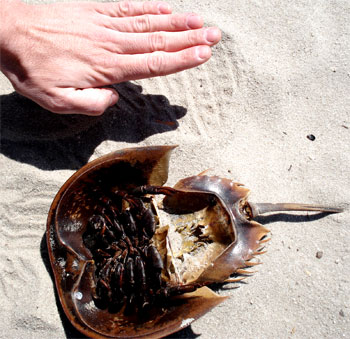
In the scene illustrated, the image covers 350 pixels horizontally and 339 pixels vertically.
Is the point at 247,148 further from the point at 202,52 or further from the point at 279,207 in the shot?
the point at 202,52

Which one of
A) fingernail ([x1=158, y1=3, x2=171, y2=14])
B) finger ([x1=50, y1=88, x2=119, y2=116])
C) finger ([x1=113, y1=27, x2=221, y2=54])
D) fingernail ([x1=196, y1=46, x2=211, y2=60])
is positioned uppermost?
fingernail ([x1=158, y1=3, x2=171, y2=14])

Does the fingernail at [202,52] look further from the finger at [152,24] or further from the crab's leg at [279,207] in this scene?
the crab's leg at [279,207]

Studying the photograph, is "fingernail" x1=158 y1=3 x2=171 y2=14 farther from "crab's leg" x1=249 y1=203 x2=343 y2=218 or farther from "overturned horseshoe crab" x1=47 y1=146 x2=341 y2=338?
"crab's leg" x1=249 y1=203 x2=343 y2=218

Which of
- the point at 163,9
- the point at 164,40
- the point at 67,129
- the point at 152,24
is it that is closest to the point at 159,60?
the point at 164,40

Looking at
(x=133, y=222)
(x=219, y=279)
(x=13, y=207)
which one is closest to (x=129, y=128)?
(x=133, y=222)

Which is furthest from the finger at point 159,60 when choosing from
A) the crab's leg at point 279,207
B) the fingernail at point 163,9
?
the crab's leg at point 279,207

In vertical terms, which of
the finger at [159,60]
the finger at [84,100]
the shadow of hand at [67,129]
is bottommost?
the shadow of hand at [67,129]

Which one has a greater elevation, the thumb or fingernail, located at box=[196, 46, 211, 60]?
fingernail, located at box=[196, 46, 211, 60]

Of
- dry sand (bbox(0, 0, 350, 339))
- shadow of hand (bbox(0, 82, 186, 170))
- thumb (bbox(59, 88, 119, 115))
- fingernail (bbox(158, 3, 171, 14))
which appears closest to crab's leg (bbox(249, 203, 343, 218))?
dry sand (bbox(0, 0, 350, 339))
